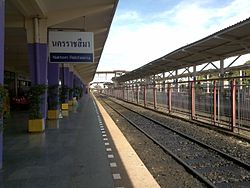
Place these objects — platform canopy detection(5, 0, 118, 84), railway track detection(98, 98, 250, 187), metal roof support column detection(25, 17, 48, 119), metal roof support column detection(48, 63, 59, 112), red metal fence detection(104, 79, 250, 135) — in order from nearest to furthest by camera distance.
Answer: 1. railway track detection(98, 98, 250, 187)
2. platform canopy detection(5, 0, 118, 84)
3. red metal fence detection(104, 79, 250, 135)
4. metal roof support column detection(25, 17, 48, 119)
5. metal roof support column detection(48, 63, 59, 112)

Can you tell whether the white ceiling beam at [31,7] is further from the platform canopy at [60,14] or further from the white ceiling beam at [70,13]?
the white ceiling beam at [70,13]

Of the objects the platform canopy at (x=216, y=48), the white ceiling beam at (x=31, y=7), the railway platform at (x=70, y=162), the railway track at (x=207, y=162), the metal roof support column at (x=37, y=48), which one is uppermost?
the white ceiling beam at (x=31, y=7)

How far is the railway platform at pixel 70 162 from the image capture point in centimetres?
575

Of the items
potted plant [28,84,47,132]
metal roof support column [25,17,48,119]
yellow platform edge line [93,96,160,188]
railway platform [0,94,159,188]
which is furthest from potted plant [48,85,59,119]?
yellow platform edge line [93,96,160,188]

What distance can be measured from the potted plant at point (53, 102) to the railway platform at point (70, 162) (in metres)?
4.64

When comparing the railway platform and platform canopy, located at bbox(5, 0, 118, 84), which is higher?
platform canopy, located at bbox(5, 0, 118, 84)

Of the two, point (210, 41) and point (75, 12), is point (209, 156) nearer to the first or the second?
point (75, 12)

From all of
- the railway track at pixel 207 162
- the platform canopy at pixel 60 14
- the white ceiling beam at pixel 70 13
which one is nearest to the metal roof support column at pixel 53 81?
the platform canopy at pixel 60 14

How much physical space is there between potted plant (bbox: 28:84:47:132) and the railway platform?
0.76 meters

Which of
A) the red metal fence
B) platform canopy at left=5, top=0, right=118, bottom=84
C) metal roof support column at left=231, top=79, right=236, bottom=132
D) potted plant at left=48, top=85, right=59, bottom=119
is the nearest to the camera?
platform canopy at left=5, top=0, right=118, bottom=84

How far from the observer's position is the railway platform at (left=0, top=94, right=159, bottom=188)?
18.9 ft

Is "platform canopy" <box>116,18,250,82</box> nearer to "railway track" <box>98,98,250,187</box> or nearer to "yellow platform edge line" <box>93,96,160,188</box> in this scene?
"railway track" <box>98,98,250,187</box>

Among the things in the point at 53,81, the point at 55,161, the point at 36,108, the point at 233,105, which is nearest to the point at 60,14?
the point at 36,108

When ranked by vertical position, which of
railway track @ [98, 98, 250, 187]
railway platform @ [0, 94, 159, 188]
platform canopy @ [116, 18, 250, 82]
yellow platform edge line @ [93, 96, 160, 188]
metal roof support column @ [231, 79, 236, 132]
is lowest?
railway track @ [98, 98, 250, 187]
